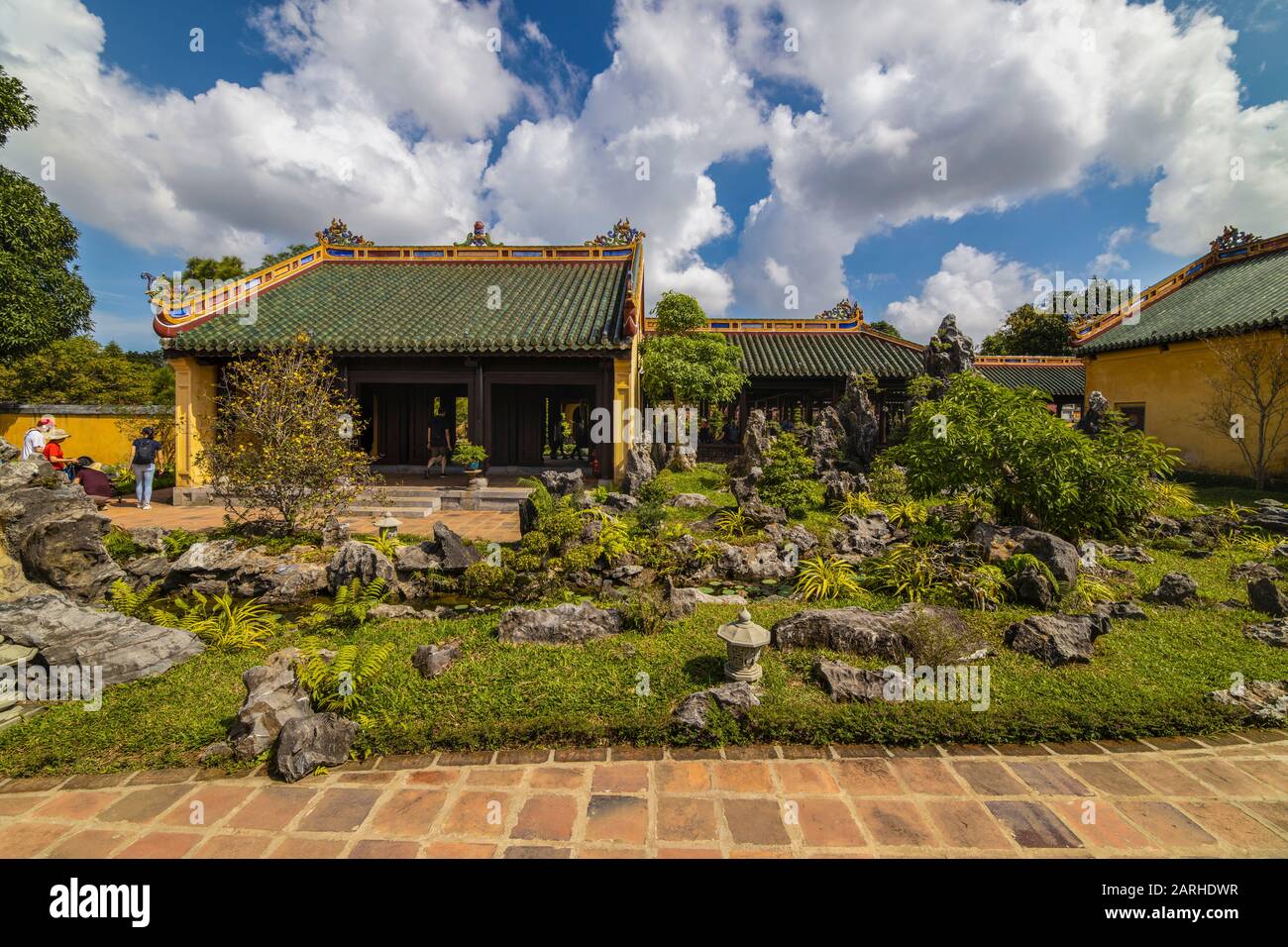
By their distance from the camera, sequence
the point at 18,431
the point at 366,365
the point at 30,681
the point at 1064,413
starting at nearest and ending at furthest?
1. the point at 30,681
2. the point at 366,365
3. the point at 18,431
4. the point at 1064,413

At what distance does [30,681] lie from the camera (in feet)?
13.7

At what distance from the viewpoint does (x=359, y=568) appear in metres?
6.84

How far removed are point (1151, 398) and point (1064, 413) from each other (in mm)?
8109

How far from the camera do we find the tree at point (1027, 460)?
6789mm

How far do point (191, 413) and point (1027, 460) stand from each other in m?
17.2

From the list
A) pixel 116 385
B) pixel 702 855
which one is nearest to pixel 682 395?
pixel 702 855

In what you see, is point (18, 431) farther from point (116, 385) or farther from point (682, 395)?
point (682, 395)

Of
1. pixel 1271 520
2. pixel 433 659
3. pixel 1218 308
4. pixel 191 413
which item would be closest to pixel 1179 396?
pixel 1218 308

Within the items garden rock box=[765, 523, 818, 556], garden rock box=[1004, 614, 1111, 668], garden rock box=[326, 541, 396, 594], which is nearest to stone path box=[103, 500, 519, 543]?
garden rock box=[326, 541, 396, 594]

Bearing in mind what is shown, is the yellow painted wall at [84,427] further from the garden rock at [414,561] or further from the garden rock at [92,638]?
the garden rock at [92,638]

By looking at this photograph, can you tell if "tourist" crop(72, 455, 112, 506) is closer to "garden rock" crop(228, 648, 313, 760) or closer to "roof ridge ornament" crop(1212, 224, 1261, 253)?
"garden rock" crop(228, 648, 313, 760)

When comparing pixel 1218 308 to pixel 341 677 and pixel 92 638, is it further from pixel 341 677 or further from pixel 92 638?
pixel 92 638

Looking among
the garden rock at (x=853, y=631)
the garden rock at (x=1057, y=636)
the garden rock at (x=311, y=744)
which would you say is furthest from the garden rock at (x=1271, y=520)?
the garden rock at (x=311, y=744)

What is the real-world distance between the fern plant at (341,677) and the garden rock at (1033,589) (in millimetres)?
6532
